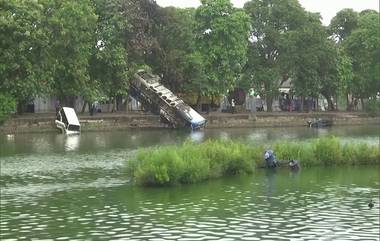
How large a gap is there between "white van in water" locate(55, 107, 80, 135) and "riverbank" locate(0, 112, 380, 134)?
1.20 metres

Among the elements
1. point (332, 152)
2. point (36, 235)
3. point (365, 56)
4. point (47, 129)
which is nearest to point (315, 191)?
point (332, 152)

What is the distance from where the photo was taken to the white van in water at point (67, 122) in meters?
59.7

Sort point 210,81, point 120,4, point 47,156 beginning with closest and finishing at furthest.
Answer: point 47,156 → point 120,4 → point 210,81

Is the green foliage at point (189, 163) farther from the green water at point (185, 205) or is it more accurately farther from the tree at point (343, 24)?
the tree at point (343, 24)

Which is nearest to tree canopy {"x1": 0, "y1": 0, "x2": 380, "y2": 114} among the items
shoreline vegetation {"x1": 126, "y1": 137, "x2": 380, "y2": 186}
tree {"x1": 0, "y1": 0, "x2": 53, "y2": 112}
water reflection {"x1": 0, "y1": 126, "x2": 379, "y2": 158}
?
tree {"x1": 0, "y1": 0, "x2": 53, "y2": 112}

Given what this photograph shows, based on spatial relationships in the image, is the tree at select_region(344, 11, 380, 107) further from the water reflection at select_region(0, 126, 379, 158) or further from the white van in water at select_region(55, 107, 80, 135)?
the white van in water at select_region(55, 107, 80, 135)

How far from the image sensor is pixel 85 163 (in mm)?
35062

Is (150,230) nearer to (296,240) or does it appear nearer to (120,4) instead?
(296,240)

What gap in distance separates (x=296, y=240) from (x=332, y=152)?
16.3 meters

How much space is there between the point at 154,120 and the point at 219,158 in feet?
A: 131

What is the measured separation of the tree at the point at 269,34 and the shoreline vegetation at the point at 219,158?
43.5m

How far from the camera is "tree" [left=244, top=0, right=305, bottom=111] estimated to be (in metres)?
77.2

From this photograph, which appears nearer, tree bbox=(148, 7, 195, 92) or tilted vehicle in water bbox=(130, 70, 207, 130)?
tilted vehicle in water bbox=(130, 70, 207, 130)

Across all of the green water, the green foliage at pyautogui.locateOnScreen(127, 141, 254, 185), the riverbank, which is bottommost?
the green water
